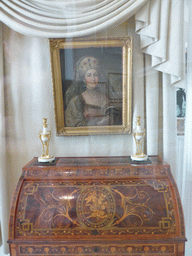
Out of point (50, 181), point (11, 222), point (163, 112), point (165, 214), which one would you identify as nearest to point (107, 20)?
point (163, 112)

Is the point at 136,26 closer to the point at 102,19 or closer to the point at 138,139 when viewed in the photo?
the point at 102,19

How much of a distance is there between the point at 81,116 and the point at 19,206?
2.23ft

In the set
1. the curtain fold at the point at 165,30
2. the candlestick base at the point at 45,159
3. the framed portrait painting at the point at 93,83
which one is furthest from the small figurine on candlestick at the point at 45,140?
the curtain fold at the point at 165,30

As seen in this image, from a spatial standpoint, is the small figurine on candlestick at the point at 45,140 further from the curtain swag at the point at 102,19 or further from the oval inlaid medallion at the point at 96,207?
the curtain swag at the point at 102,19

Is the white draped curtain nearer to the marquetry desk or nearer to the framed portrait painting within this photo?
the framed portrait painting

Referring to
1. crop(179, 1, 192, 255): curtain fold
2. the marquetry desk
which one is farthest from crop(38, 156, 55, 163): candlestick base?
crop(179, 1, 192, 255): curtain fold

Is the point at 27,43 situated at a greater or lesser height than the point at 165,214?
greater

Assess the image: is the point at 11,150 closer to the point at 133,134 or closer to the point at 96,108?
the point at 96,108

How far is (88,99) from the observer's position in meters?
1.31

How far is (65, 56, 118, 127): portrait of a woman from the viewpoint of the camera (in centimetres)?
130

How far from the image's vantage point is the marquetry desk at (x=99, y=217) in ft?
3.48

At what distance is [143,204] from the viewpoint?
1.10 metres

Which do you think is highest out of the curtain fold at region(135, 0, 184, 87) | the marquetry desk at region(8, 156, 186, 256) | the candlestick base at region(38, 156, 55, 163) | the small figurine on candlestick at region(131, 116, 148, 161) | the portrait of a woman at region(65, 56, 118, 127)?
the curtain fold at region(135, 0, 184, 87)

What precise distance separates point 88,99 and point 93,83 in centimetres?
11
